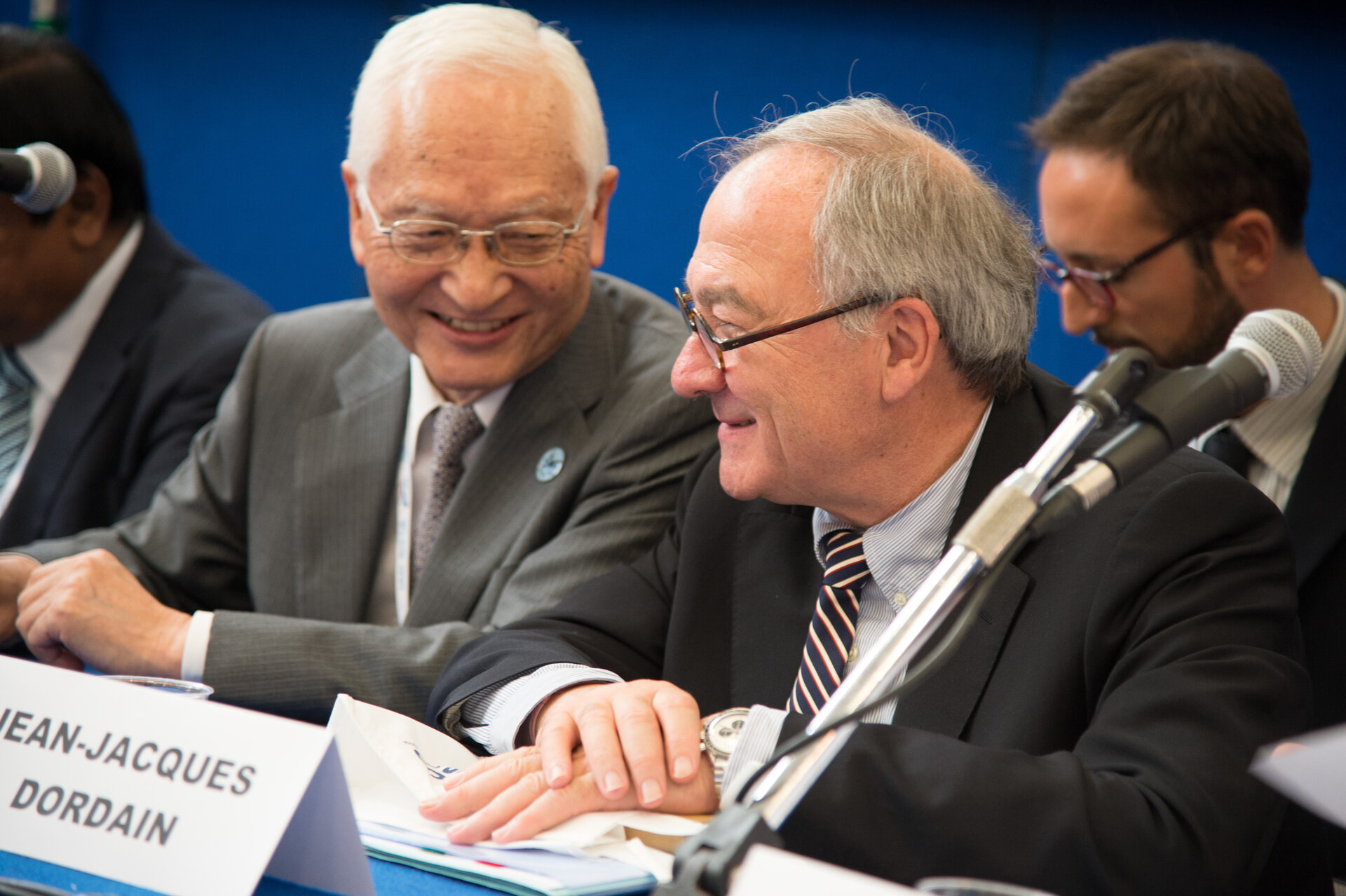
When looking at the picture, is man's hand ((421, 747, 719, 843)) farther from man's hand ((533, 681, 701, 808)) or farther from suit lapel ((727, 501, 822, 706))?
suit lapel ((727, 501, 822, 706))

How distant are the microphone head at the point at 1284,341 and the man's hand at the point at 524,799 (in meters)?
0.61

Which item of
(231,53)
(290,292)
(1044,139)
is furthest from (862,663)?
(231,53)

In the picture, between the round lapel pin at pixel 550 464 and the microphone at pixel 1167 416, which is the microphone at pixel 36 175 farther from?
the microphone at pixel 1167 416

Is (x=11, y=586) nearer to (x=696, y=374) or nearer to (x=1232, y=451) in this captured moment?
(x=696, y=374)

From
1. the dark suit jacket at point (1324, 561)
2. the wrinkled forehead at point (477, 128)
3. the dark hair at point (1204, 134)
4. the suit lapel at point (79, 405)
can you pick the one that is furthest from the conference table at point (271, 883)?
the dark hair at point (1204, 134)

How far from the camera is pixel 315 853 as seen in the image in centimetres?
95

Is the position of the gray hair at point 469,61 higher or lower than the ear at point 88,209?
higher

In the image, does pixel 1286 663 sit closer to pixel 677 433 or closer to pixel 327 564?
pixel 677 433

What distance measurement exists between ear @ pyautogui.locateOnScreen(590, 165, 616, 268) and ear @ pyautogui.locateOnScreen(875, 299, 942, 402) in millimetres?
721

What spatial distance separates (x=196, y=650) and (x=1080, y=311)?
1.63 meters

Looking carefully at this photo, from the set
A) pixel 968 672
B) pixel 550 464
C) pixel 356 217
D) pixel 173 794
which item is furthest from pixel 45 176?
pixel 968 672

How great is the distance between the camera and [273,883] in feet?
3.24

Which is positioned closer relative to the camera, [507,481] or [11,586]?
[11,586]

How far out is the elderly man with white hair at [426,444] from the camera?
1656mm
